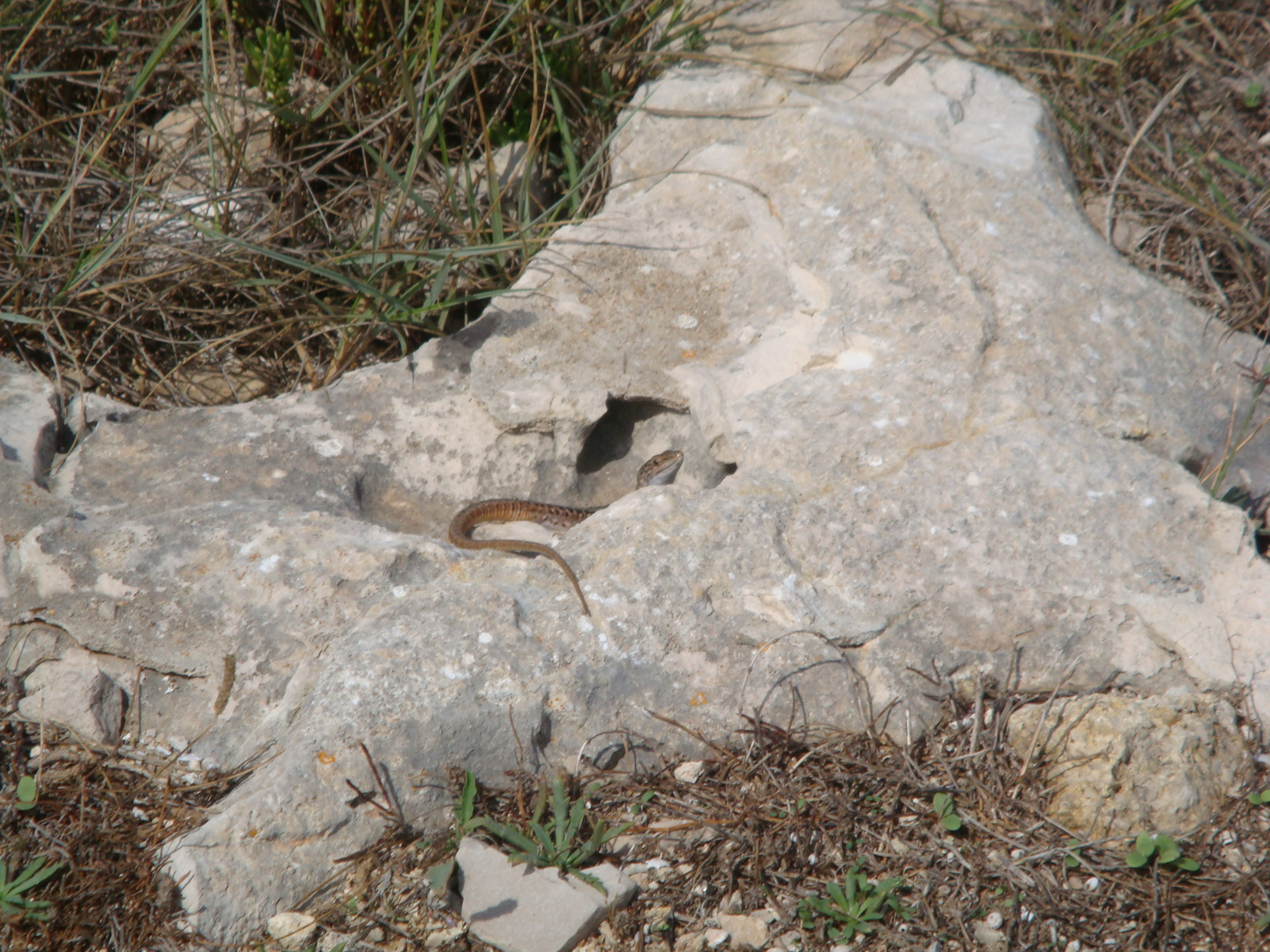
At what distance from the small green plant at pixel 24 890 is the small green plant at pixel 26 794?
182mm

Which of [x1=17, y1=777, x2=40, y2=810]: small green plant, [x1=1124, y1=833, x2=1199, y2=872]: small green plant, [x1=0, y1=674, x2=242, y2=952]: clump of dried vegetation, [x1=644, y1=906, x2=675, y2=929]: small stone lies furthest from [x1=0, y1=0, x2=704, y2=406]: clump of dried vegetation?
[x1=1124, y1=833, x2=1199, y2=872]: small green plant

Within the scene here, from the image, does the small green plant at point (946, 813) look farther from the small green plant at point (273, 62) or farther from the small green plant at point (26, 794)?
the small green plant at point (273, 62)

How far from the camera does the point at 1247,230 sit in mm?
3920

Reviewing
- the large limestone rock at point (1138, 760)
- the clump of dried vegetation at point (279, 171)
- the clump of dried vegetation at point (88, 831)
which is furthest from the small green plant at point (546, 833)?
the clump of dried vegetation at point (279, 171)

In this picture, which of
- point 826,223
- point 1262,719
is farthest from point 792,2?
point 1262,719

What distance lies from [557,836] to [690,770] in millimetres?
423

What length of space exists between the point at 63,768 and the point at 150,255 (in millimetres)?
2160

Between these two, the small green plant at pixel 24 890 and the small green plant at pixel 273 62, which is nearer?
the small green plant at pixel 24 890

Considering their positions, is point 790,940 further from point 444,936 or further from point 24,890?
point 24,890

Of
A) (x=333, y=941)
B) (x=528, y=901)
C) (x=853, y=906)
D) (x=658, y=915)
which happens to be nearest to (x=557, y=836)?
(x=528, y=901)

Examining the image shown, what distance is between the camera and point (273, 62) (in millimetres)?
3777

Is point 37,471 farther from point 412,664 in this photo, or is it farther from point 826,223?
A: point 826,223

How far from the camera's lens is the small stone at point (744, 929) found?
222 cm

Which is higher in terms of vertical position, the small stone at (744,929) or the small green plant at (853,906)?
the small green plant at (853,906)
